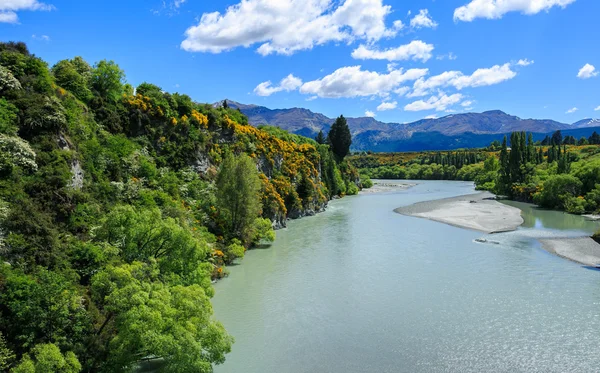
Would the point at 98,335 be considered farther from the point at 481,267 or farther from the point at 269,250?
the point at 481,267

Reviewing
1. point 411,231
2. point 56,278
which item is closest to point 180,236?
point 56,278

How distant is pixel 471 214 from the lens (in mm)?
62531

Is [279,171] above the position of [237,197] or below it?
above

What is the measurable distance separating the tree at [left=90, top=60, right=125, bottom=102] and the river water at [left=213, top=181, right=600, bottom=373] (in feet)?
68.3

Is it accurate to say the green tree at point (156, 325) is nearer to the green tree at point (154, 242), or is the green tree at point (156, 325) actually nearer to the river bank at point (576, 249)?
the green tree at point (154, 242)

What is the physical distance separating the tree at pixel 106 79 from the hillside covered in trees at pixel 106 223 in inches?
3.8

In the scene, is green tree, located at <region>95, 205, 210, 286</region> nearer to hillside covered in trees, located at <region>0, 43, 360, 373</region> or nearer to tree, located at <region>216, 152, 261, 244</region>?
hillside covered in trees, located at <region>0, 43, 360, 373</region>

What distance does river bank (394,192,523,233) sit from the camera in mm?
53281

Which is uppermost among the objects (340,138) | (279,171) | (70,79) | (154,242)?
(70,79)

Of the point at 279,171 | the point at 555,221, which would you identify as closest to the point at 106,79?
the point at 279,171

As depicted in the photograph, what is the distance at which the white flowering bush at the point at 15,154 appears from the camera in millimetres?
19219

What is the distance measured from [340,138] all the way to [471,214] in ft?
151

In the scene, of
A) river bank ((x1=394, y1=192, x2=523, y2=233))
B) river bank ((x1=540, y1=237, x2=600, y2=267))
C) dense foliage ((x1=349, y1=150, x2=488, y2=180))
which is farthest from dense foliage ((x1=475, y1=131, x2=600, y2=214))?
dense foliage ((x1=349, y1=150, x2=488, y2=180))

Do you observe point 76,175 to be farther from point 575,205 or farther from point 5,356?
point 575,205
